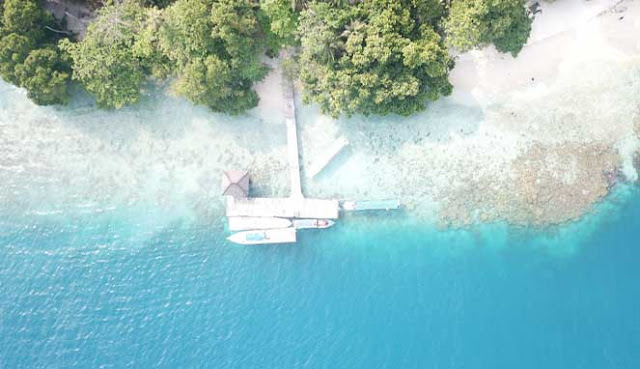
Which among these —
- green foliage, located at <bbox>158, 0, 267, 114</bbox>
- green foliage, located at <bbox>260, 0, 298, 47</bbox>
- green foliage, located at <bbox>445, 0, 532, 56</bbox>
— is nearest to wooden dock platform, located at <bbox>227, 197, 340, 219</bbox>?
green foliage, located at <bbox>158, 0, 267, 114</bbox>

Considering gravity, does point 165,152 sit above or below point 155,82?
below

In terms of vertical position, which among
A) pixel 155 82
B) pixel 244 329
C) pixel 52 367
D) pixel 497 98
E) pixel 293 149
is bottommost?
pixel 52 367

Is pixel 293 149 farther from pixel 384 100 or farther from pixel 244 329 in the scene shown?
pixel 244 329

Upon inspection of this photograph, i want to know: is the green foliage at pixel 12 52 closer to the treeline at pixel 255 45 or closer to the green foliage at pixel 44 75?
the treeline at pixel 255 45

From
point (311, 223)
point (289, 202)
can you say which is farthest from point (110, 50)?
point (311, 223)

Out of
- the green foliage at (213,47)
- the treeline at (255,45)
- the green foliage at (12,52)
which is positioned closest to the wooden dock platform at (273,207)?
the treeline at (255,45)

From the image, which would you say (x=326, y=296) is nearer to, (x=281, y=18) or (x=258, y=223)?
(x=258, y=223)

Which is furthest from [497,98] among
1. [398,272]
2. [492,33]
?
[398,272]
